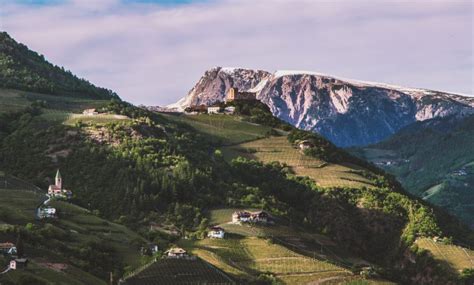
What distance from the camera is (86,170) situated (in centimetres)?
18575

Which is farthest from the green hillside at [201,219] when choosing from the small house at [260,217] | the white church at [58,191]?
the small house at [260,217]

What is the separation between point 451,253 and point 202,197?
4053 centimetres

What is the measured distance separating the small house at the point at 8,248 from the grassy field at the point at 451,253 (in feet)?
243

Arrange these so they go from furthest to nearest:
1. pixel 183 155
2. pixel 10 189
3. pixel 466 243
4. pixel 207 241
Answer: pixel 183 155, pixel 466 243, pixel 10 189, pixel 207 241

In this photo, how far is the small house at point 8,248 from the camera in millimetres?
114669

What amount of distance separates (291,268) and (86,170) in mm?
53569

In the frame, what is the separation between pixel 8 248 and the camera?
116 m

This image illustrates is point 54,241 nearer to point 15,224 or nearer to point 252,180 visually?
point 15,224

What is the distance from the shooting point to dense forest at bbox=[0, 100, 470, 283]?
171625mm

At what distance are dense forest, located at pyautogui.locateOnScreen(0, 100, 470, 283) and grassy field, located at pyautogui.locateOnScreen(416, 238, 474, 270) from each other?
182 cm

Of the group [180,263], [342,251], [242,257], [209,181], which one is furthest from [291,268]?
[209,181]

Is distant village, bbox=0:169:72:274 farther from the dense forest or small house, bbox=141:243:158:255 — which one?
small house, bbox=141:243:158:255

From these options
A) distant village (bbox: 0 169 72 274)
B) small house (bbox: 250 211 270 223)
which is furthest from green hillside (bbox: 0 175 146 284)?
small house (bbox: 250 211 270 223)

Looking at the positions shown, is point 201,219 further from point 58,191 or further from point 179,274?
point 179,274
